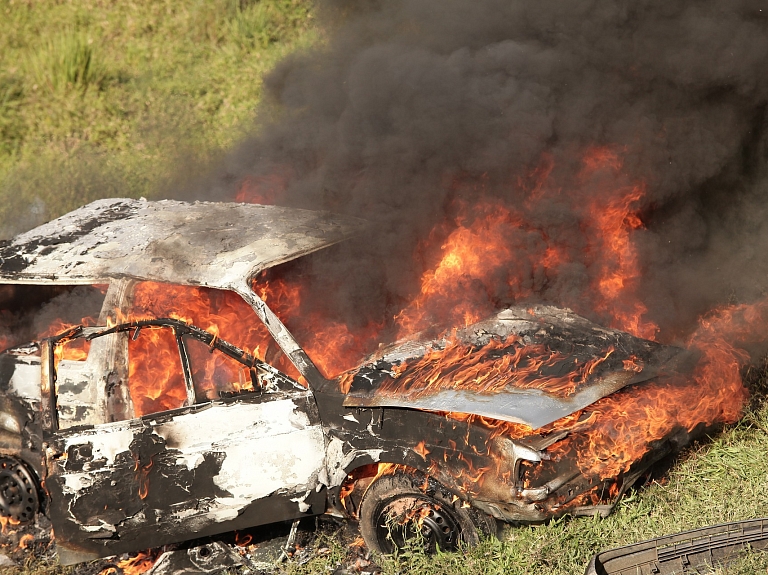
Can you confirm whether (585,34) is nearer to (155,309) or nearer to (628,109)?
(628,109)

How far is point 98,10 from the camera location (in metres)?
14.9

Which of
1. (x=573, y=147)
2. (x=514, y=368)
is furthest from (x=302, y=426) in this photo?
(x=573, y=147)

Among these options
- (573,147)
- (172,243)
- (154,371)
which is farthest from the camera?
(573,147)

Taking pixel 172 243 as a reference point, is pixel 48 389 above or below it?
below

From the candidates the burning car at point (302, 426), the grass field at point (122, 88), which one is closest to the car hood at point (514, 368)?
the burning car at point (302, 426)

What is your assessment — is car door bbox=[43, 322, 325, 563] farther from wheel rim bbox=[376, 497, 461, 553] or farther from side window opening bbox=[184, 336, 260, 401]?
wheel rim bbox=[376, 497, 461, 553]

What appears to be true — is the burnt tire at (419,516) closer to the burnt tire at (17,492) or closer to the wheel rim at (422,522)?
the wheel rim at (422,522)

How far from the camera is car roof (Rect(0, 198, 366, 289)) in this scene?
555 centimetres

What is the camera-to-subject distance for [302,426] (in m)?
5.05

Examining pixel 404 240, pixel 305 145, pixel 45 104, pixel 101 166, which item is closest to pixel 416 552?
pixel 404 240

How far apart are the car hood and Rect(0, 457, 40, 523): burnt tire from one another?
8.35 feet

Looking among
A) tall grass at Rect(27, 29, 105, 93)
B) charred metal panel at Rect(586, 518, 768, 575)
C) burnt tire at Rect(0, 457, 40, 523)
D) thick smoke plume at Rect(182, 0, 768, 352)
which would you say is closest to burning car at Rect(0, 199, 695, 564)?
charred metal panel at Rect(586, 518, 768, 575)

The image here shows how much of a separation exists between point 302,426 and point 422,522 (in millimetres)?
927

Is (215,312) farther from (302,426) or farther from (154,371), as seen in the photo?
(302,426)
